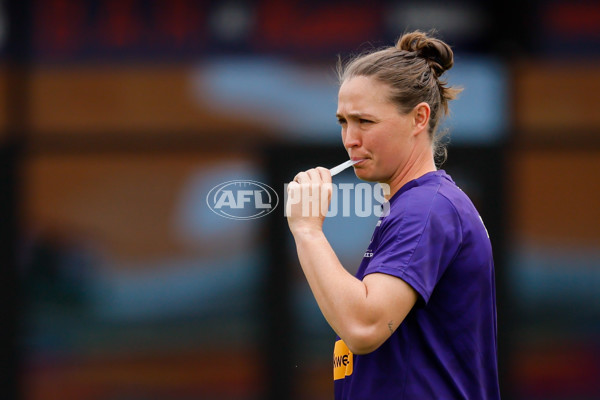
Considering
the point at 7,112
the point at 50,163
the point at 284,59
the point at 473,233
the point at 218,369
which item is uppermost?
the point at 284,59

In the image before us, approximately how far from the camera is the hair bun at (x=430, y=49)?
71.2 inches

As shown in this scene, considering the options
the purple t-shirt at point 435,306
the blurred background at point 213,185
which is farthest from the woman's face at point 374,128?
the blurred background at point 213,185

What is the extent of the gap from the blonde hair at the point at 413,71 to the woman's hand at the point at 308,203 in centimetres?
26

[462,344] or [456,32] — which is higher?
[456,32]

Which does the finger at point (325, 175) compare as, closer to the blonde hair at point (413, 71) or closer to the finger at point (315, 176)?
the finger at point (315, 176)

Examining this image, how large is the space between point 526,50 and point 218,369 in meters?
2.45

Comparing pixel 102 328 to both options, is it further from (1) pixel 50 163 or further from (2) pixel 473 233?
(2) pixel 473 233

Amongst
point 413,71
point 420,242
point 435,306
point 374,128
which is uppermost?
point 413,71

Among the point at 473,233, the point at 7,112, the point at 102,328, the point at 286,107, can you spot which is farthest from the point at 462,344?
the point at 7,112

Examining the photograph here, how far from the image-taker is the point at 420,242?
1.48m

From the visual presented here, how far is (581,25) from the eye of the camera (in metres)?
4.05

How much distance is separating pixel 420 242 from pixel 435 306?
0.17 meters

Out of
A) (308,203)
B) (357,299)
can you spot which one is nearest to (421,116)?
(308,203)

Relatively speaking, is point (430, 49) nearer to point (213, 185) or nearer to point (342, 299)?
point (342, 299)
